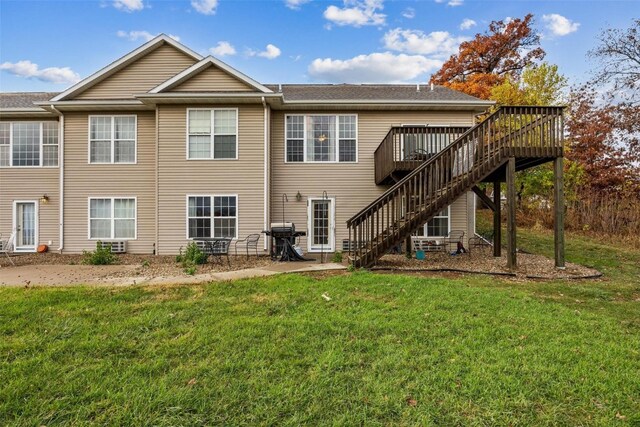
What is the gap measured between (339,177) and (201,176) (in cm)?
503

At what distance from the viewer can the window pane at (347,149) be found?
11.7 meters

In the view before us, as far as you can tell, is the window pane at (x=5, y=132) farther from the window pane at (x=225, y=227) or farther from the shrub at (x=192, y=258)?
the shrub at (x=192, y=258)

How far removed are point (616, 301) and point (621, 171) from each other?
18.1 m

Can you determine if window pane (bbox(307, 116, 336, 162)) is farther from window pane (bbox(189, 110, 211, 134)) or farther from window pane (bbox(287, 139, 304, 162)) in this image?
window pane (bbox(189, 110, 211, 134))

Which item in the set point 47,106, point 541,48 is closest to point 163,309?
point 47,106

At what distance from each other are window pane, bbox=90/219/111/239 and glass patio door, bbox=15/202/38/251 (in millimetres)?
2443

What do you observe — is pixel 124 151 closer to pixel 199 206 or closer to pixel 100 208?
pixel 100 208

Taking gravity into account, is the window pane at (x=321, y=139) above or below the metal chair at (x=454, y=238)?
above

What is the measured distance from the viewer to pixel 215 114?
1091 centimetres

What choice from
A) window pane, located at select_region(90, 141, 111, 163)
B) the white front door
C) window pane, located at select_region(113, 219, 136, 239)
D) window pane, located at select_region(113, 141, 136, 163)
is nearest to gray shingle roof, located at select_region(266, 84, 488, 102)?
window pane, located at select_region(113, 141, 136, 163)

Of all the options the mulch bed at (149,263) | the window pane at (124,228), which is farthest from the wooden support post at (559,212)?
the window pane at (124,228)

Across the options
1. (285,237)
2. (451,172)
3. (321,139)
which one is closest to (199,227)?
(285,237)

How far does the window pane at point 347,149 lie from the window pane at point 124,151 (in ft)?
25.5

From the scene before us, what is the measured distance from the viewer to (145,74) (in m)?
11.5
